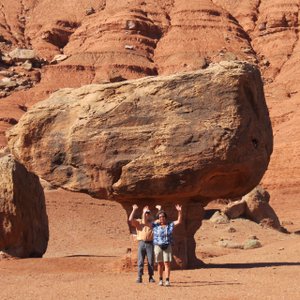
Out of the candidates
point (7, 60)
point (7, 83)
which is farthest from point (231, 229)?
point (7, 60)

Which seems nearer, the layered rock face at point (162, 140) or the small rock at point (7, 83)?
the layered rock face at point (162, 140)

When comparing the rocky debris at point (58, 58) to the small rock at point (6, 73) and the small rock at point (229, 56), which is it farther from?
the small rock at point (229, 56)

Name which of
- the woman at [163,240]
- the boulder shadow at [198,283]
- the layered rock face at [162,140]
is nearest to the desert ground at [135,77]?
the boulder shadow at [198,283]

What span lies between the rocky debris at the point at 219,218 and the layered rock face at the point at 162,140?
1601cm

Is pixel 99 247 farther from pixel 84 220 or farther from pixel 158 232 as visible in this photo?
pixel 158 232

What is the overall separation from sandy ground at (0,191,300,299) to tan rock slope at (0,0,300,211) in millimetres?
50575

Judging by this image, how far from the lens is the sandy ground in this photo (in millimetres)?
12930

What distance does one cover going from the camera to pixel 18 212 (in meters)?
21.4

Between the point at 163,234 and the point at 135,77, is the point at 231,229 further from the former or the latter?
the point at 135,77

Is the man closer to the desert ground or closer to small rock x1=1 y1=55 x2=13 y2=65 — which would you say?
the desert ground

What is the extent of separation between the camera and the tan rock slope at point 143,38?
92.8 m

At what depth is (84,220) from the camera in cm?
3406

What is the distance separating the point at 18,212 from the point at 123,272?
5.04m

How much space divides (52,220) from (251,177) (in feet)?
55.4
